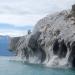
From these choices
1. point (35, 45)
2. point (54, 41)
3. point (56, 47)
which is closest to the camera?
point (56, 47)

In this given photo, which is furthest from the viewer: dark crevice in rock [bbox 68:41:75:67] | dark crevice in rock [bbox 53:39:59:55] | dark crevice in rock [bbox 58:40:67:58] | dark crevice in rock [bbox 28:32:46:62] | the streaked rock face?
dark crevice in rock [bbox 28:32:46:62]

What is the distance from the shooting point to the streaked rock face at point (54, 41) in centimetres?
5615

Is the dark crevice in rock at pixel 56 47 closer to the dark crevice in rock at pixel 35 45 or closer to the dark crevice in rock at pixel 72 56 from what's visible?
the dark crevice in rock at pixel 72 56

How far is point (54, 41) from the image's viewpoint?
60000 mm

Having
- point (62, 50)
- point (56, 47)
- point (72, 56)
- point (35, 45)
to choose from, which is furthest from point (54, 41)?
point (35, 45)

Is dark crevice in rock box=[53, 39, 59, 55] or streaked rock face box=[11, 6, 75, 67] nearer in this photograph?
streaked rock face box=[11, 6, 75, 67]

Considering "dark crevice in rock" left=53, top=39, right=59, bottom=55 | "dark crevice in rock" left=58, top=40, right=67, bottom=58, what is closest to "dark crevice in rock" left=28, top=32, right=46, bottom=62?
"dark crevice in rock" left=53, top=39, right=59, bottom=55

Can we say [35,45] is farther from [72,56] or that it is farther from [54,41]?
[72,56]

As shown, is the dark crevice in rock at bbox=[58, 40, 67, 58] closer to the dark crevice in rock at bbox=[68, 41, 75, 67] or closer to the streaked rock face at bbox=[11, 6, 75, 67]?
the streaked rock face at bbox=[11, 6, 75, 67]

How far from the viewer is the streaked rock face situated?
56147 millimetres

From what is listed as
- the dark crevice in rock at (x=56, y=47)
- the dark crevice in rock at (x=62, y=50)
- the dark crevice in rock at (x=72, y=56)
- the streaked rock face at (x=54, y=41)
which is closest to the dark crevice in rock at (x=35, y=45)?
the streaked rock face at (x=54, y=41)

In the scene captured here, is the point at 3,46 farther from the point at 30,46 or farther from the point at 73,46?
the point at 73,46

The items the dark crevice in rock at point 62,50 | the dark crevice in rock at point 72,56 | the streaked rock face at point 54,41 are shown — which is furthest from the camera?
the dark crevice in rock at point 62,50

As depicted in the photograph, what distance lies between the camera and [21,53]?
8362cm
